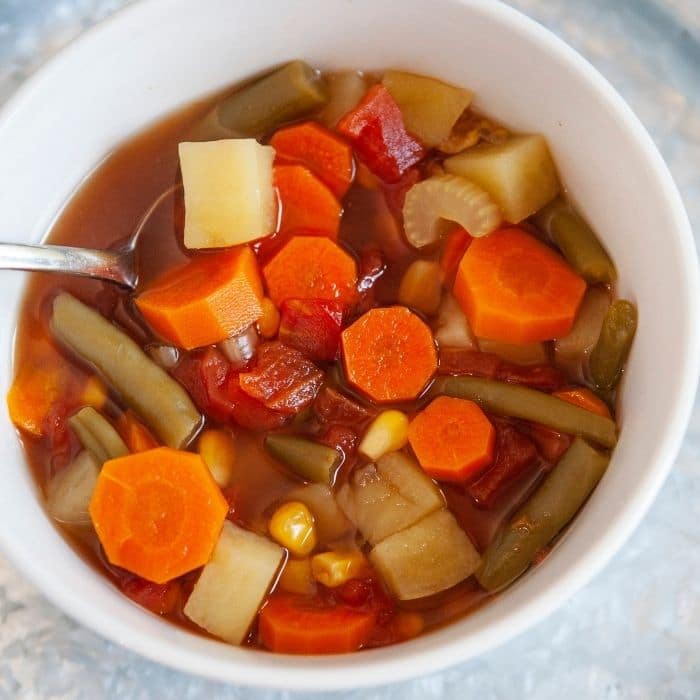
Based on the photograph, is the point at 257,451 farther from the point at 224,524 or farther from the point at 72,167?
the point at 72,167

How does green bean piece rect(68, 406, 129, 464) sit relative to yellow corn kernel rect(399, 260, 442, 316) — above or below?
below

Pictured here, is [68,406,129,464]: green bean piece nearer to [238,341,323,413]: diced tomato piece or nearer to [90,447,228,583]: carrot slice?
[90,447,228,583]: carrot slice

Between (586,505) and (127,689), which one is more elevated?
(586,505)

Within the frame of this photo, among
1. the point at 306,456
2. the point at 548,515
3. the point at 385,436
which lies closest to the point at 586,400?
the point at 548,515

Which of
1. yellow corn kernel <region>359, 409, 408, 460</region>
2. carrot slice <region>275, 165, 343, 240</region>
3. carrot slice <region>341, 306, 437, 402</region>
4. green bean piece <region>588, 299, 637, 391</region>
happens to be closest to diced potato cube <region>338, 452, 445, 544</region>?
yellow corn kernel <region>359, 409, 408, 460</region>

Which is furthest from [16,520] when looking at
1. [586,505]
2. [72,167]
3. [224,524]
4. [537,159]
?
[537,159]

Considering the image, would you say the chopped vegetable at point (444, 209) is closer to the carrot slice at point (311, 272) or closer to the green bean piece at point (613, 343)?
the carrot slice at point (311, 272)

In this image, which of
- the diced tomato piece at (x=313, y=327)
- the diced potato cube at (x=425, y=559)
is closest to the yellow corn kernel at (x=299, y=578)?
the diced potato cube at (x=425, y=559)
